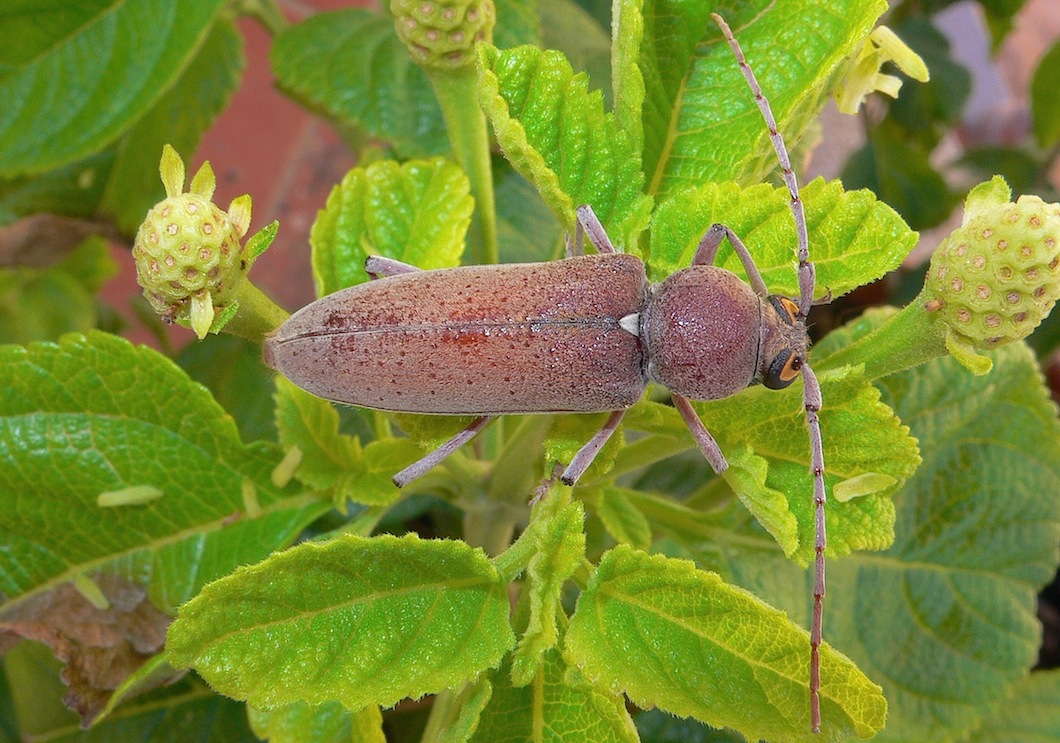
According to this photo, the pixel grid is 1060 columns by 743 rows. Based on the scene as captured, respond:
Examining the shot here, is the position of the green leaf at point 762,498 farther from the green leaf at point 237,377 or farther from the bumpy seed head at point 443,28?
the green leaf at point 237,377

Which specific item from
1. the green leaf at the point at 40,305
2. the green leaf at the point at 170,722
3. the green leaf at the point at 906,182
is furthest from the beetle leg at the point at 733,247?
the green leaf at the point at 906,182

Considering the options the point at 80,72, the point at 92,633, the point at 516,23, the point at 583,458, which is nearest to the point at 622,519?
the point at 583,458

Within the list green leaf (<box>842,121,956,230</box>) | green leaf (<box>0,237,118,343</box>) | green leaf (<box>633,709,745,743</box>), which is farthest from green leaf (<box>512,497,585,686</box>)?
green leaf (<box>842,121,956,230</box>)

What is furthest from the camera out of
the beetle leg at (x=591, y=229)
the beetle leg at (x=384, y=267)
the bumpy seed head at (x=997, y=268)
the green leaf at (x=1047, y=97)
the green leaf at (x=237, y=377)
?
the green leaf at (x=1047, y=97)

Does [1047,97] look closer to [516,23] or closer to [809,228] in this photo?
[516,23]

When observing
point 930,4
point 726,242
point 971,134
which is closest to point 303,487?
point 726,242

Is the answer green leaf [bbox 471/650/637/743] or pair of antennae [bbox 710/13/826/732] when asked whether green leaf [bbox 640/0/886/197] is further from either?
green leaf [bbox 471/650/637/743]

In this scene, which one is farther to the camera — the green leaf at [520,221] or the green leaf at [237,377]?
the green leaf at [237,377]
